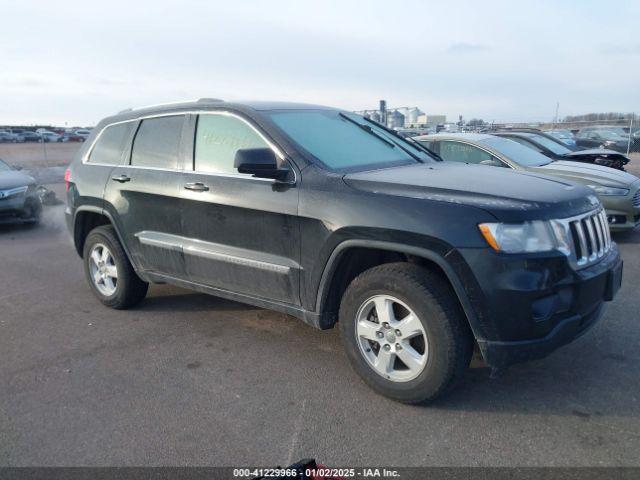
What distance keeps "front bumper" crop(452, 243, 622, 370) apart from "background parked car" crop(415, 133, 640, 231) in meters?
4.58

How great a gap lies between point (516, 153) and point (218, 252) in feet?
18.2

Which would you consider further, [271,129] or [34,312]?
[34,312]

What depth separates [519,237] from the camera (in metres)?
3.00

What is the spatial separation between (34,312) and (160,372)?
2088 millimetres

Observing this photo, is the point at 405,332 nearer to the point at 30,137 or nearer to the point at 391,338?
the point at 391,338

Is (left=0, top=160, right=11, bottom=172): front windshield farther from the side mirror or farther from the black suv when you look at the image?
the side mirror

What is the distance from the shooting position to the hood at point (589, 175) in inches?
297

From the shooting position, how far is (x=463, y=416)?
327cm

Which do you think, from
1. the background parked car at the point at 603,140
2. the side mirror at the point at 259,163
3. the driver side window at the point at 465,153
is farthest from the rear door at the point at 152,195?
the background parked car at the point at 603,140

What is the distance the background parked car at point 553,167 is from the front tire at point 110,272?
4734mm

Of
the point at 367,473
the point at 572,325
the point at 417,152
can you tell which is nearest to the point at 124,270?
the point at 417,152

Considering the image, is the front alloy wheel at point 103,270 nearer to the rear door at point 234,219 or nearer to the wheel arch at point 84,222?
the wheel arch at point 84,222

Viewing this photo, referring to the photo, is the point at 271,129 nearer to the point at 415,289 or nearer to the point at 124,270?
the point at 415,289

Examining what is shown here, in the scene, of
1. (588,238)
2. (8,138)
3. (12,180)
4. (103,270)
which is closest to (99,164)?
(103,270)
